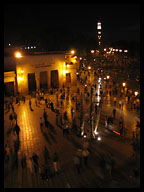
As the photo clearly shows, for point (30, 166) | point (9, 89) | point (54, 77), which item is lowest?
point (30, 166)

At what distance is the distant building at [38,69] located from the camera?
2244cm

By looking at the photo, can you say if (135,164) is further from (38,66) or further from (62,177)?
(38,66)

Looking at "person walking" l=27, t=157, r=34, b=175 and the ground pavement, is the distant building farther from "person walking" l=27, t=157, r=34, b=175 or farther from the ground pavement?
"person walking" l=27, t=157, r=34, b=175

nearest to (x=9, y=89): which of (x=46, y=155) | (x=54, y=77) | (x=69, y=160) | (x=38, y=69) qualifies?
(x=38, y=69)

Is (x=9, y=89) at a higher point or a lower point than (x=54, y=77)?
lower

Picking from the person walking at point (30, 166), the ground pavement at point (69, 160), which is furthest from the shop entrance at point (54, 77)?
the person walking at point (30, 166)

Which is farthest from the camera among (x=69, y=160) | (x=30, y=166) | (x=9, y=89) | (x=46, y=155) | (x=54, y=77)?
(x=54, y=77)

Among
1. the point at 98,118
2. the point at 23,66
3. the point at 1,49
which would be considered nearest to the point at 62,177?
the point at 1,49

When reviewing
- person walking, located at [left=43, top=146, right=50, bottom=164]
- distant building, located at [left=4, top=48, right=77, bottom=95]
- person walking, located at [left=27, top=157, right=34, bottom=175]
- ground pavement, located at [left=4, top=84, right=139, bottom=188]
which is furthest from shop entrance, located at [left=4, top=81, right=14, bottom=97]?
person walking, located at [left=27, top=157, right=34, bottom=175]

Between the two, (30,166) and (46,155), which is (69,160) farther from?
(30,166)

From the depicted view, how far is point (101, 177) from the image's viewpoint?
768 centimetres

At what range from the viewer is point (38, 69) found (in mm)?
24344

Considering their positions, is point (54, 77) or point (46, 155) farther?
point (54, 77)

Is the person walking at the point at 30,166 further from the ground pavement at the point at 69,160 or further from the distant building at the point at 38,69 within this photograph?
the distant building at the point at 38,69
